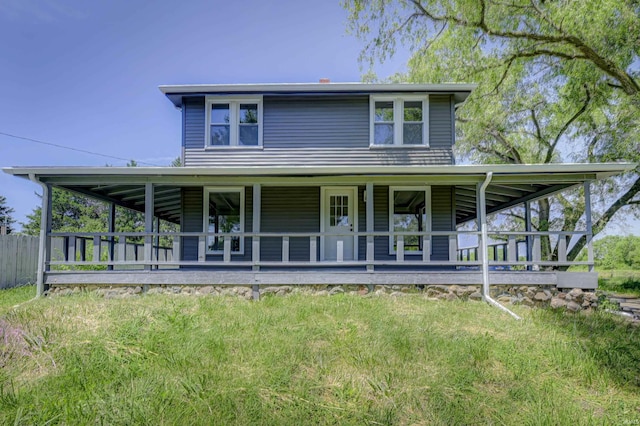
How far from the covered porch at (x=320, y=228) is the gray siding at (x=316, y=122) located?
141 centimetres

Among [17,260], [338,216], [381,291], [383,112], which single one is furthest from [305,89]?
[17,260]

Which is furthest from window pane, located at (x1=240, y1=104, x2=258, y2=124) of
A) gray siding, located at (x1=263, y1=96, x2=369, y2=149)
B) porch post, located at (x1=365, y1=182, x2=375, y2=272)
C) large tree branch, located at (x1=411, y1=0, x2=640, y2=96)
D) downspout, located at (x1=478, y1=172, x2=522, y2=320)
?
large tree branch, located at (x1=411, y1=0, x2=640, y2=96)

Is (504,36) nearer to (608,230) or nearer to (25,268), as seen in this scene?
(608,230)

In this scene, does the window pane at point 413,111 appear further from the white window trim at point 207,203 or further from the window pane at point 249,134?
the white window trim at point 207,203

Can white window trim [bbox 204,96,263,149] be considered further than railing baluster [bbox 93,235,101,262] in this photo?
Yes

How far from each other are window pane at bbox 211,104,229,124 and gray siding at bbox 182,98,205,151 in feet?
1.03

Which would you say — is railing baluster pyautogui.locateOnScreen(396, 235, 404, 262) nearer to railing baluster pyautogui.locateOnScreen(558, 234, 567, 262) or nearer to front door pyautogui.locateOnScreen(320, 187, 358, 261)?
front door pyautogui.locateOnScreen(320, 187, 358, 261)

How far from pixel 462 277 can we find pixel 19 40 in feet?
97.1

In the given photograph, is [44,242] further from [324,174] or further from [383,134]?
[383,134]

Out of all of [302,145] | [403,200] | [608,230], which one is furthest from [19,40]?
[608,230]

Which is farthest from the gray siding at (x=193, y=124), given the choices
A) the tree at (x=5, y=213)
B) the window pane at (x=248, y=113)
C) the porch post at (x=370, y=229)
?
the tree at (x=5, y=213)

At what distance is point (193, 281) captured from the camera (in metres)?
7.64

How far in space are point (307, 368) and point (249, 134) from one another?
7575 mm

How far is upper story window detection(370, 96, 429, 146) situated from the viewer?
32.2ft
